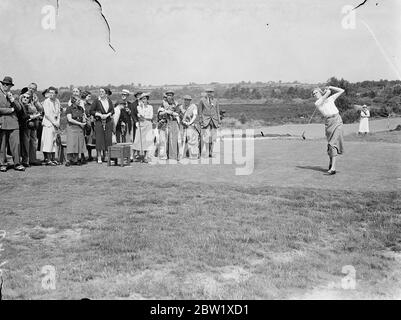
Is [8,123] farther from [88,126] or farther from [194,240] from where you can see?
[194,240]

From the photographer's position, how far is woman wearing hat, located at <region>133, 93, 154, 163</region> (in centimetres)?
1266

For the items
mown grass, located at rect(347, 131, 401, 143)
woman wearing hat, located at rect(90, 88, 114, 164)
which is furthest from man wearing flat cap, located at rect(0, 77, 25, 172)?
mown grass, located at rect(347, 131, 401, 143)

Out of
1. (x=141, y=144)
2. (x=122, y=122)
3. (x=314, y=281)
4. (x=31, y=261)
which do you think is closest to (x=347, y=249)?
(x=314, y=281)

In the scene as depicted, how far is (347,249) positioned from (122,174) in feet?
19.8

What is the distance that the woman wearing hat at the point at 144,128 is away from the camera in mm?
12656

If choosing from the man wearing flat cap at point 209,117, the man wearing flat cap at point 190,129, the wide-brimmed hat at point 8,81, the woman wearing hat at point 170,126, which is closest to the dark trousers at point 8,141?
the wide-brimmed hat at point 8,81

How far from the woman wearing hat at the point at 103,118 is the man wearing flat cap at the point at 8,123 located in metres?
2.06

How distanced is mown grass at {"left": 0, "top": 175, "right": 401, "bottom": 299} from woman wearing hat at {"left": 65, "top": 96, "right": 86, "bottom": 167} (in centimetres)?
325

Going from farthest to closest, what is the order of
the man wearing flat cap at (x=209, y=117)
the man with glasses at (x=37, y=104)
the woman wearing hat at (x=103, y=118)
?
the man wearing flat cap at (x=209, y=117)
the woman wearing hat at (x=103, y=118)
the man with glasses at (x=37, y=104)

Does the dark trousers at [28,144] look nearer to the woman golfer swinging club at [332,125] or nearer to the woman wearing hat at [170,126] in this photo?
the woman wearing hat at [170,126]

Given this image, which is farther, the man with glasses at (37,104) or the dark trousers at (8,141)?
the man with glasses at (37,104)

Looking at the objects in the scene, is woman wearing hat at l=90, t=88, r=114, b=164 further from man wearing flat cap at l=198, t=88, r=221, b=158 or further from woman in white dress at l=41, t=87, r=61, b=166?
man wearing flat cap at l=198, t=88, r=221, b=158

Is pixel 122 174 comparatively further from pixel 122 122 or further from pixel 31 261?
pixel 31 261

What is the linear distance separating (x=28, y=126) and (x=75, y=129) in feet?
3.63
